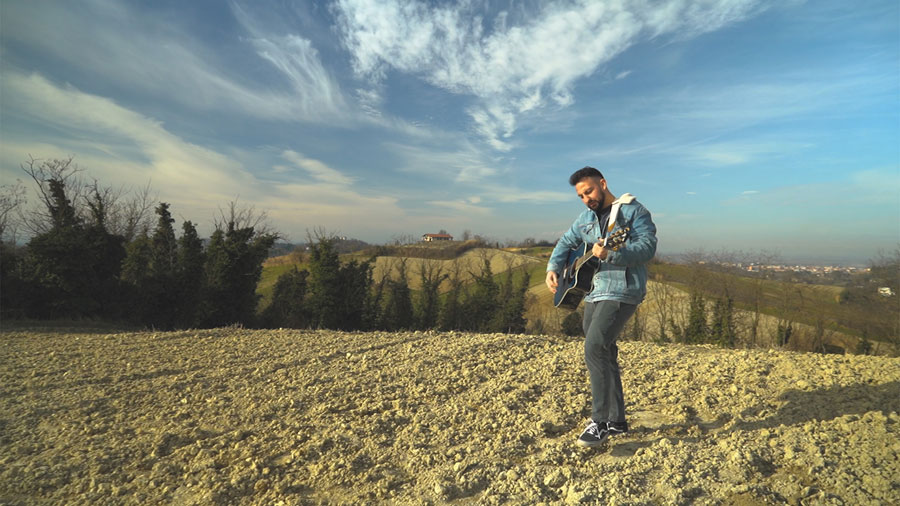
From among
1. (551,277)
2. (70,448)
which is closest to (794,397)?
(551,277)

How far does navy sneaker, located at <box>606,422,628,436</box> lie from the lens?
10.8ft

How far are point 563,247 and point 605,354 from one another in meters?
0.97

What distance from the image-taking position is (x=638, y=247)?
2.99 meters

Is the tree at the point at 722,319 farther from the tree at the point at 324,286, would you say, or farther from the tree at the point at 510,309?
the tree at the point at 324,286

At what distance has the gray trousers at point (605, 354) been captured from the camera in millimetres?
3129

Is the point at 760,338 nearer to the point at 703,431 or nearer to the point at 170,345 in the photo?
the point at 703,431

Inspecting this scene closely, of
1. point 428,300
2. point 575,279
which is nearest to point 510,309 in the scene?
point 428,300

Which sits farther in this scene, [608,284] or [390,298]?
[390,298]

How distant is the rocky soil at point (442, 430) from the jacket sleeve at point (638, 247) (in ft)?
4.52

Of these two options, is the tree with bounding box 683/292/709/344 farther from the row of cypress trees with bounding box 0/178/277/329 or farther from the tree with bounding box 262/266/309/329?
the row of cypress trees with bounding box 0/178/277/329

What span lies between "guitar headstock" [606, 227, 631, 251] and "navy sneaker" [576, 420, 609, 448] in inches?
54.1

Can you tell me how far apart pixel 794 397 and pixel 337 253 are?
20404 mm

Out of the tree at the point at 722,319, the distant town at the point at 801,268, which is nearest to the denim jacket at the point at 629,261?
the distant town at the point at 801,268

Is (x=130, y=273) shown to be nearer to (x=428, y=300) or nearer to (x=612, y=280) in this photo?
(x=428, y=300)
